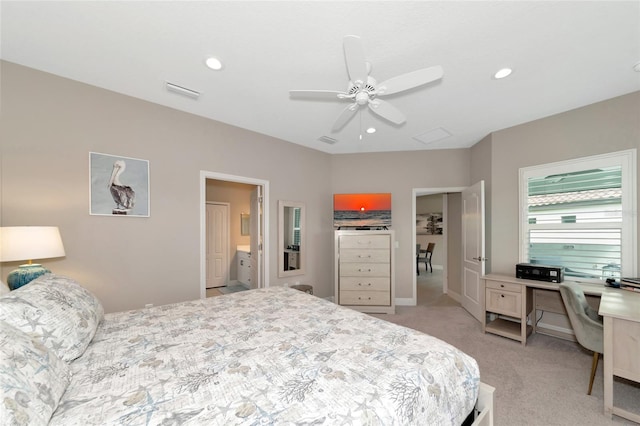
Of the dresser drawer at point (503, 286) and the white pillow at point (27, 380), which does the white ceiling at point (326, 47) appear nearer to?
the white pillow at point (27, 380)

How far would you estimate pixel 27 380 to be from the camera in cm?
85

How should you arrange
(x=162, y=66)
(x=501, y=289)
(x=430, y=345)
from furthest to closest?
(x=501, y=289) < (x=162, y=66) < (x=430, y=345)

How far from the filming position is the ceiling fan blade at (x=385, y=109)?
6.83 ft

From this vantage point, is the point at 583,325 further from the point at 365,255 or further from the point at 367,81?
the point at 367,81

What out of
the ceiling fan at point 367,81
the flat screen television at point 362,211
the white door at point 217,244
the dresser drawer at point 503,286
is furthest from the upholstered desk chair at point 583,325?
the white door at point 217,244

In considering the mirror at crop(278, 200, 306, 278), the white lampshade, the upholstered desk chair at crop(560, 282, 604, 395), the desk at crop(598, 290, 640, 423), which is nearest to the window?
the upholstered desk chair at crop(560, 282, 604, 395)

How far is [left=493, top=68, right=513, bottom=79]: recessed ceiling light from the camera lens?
2.23 meters

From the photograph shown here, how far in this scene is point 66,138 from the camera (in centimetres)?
238

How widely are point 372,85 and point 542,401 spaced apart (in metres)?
2.89

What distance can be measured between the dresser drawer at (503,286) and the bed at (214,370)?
2130mm

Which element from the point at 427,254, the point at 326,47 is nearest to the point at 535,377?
the point at 326,47

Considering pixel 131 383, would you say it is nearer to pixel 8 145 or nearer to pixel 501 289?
pixel 8 145

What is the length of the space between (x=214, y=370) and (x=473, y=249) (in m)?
3.91

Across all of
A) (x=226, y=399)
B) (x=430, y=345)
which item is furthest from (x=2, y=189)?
(x=430, y=345)
